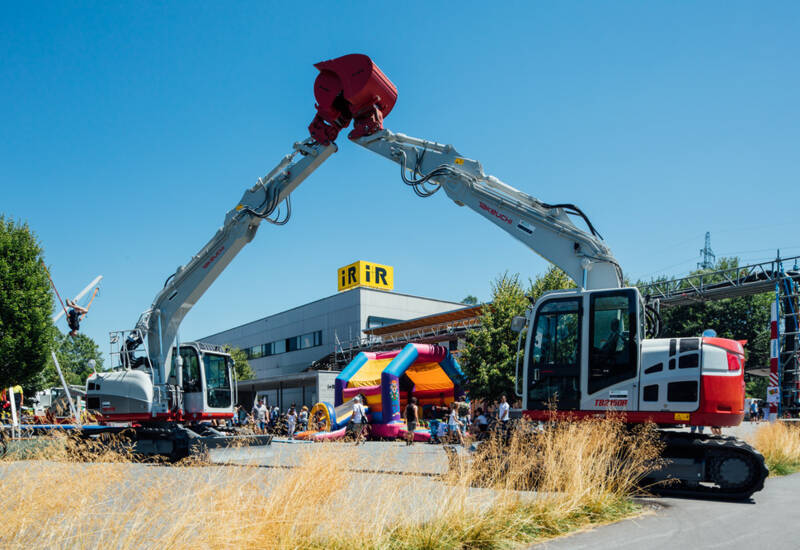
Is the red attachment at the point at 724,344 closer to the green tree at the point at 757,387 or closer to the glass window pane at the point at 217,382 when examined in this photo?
the glass window pane at the point at 217,382

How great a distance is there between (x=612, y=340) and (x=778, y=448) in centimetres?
568

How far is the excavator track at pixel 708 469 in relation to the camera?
8352 millimetres

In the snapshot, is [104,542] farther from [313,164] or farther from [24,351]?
[24,351]

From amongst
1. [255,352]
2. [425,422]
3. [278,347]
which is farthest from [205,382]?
[255,352]

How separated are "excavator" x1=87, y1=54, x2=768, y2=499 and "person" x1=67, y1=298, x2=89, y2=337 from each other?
136cm

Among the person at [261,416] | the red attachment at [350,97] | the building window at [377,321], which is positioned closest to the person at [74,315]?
the red attachment at [350,97]

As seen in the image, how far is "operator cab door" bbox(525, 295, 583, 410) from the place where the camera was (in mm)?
9391

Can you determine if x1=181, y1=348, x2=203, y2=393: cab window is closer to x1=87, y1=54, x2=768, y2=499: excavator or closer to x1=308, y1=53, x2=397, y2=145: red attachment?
x1=87, y1=54, x2=768, y2=499: excavator

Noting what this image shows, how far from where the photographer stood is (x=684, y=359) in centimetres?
893

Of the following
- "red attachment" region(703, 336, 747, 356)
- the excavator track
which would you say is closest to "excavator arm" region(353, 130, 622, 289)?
"red attachment" region(703, 336, 747, 356)

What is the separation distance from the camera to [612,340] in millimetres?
A: 9281

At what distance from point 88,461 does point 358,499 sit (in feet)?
8.44


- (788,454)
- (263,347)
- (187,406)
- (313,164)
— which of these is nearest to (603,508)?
(788,454)

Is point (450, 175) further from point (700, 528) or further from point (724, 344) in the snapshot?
point (700, 528)
